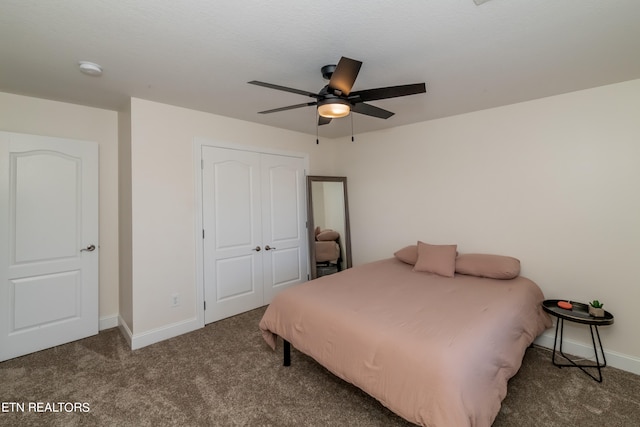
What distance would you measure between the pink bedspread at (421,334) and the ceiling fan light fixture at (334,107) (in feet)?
4.55

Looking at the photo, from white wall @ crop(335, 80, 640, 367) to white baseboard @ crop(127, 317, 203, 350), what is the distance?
2.79 m

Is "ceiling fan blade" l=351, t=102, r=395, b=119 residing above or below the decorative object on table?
above

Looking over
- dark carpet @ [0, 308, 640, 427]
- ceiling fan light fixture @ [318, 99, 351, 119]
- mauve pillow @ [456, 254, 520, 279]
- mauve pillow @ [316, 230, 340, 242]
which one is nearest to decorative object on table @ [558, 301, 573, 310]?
mauve pillow @ [456, 254, 520, 279]

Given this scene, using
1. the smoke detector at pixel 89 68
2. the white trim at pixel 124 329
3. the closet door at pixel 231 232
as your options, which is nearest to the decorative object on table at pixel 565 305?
the closet door at pixel 231 232

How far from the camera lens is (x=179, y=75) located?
86.6 inches

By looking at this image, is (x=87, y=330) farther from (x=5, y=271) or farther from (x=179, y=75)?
(x=179, y=75)

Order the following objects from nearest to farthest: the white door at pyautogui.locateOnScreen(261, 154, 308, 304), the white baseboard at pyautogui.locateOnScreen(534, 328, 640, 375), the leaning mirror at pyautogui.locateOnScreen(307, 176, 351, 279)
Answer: the white baseboard at pyautogui.locateOnScreen(534, 328, 640, 375) < the white door at pyautogui.locateOnScreen(261, 154, 308, 304) < the leaning mirror at pyautogui.locateOnScreen(307, 176, 351, 279)

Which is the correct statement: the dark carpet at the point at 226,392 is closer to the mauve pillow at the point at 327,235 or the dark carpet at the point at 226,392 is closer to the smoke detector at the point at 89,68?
the mauve pillow at the point at 327,235

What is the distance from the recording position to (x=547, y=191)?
269 centimetres

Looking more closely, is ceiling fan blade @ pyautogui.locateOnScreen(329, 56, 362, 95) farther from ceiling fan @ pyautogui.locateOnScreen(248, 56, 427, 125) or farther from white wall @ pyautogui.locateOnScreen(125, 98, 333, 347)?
white wall @ pyautogui.locateOnScreen(125, 98, 333, 347)

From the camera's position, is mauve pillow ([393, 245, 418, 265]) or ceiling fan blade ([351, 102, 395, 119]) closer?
ceiling fan blade ([351, 102, 395, 119])

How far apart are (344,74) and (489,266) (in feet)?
7.57

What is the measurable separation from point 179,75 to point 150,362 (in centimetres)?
250

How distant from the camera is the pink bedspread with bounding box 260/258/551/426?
1.34 metres
